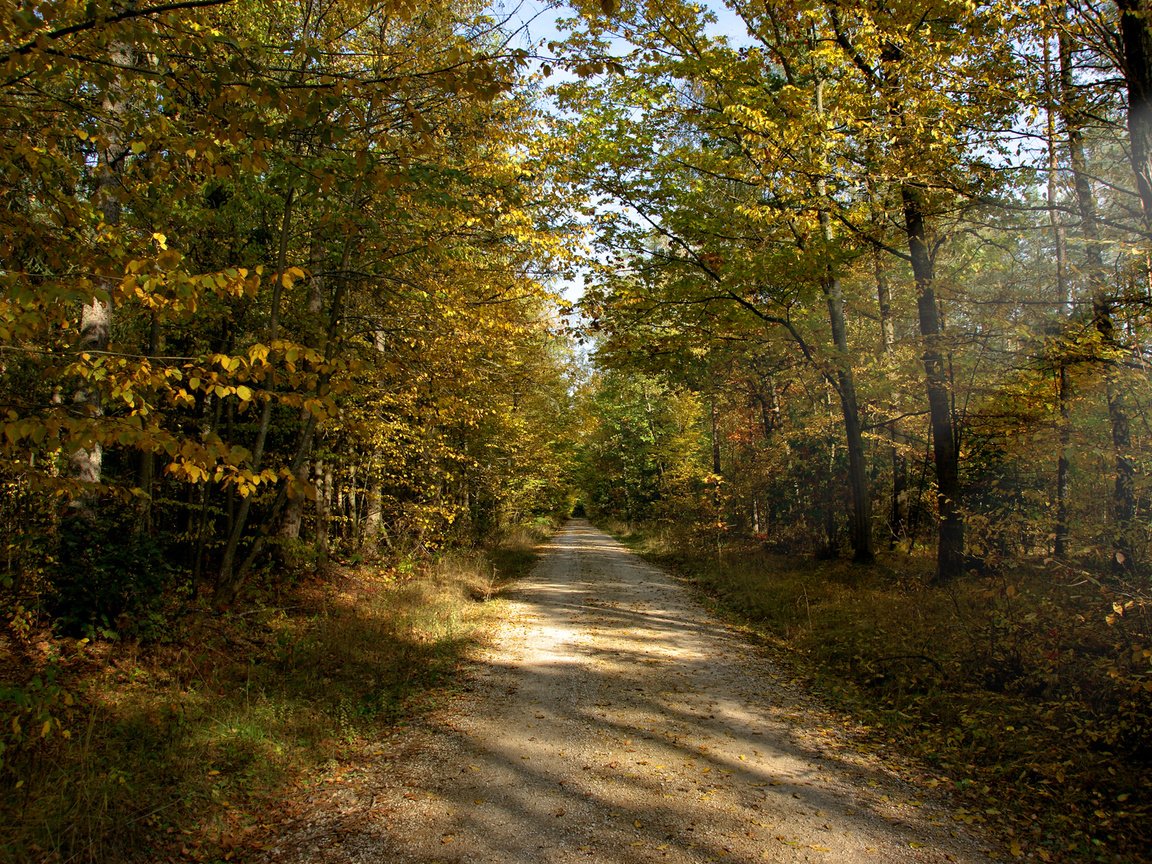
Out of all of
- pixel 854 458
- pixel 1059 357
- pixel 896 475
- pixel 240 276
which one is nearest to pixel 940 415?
pixel 854 458

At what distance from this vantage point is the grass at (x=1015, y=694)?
428 cm

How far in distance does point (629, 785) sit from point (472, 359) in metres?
8.34

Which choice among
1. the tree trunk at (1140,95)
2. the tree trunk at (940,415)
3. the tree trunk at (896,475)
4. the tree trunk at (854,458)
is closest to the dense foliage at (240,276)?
the tree trunk at (1140,95)

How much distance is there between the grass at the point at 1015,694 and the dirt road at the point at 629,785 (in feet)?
1.73

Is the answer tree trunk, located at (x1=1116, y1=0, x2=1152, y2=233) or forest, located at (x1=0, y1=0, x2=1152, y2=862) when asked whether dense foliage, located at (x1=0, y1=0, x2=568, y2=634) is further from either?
tree trunk, located at (x1=1116, y1=0, x2=1152, y2=233)

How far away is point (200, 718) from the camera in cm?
516

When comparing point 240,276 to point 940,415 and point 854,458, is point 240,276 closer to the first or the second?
point 940,415

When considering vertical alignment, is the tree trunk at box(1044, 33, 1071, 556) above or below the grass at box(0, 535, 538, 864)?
above

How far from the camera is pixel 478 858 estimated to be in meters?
3.71

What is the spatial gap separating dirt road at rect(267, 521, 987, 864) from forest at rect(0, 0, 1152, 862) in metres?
0.60

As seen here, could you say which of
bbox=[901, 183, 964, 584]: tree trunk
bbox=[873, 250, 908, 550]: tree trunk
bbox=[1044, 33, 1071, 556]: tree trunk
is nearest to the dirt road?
bbox=[1044, 33, 1071, 556]: tree trunk

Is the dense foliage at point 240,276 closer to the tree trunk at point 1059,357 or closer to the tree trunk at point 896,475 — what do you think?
the tree trunk at point 1059,357

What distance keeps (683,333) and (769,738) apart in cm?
900

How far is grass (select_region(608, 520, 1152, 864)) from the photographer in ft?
14.0
